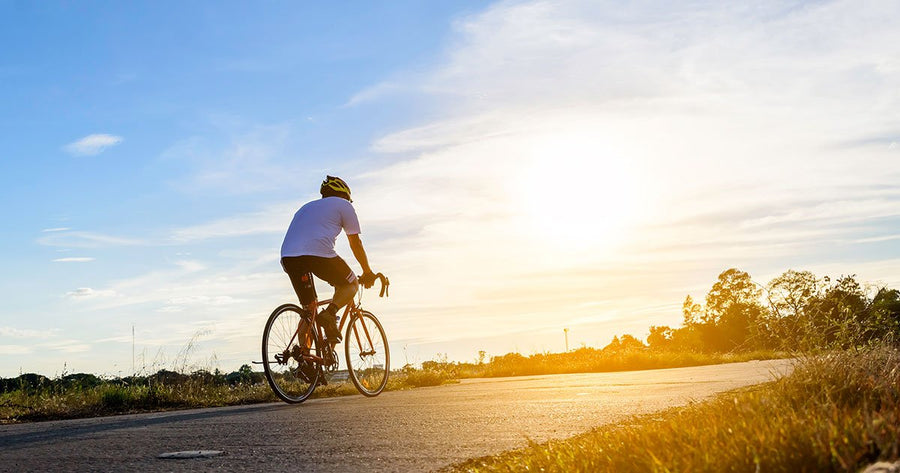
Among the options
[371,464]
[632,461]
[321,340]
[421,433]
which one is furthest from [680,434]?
[321,340]

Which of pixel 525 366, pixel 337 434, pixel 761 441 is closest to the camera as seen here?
pixel 761 441

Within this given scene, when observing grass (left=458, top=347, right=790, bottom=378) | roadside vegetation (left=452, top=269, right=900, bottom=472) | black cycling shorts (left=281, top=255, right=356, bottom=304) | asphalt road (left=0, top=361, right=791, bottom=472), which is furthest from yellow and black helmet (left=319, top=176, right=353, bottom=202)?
grass (left=458, top=347, right=790, bottom=378)

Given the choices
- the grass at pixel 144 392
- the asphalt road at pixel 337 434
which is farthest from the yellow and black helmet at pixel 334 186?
the grass at pixel 144 392

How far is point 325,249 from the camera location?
346 inches

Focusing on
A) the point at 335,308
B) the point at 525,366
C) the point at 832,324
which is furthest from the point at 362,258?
the point at 525,366

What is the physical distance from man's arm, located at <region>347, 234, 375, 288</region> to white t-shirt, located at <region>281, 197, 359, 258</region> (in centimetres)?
13

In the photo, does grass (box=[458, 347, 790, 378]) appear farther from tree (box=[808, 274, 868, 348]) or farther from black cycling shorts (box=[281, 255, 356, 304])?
tree (box=[808, 274, 868, 348])

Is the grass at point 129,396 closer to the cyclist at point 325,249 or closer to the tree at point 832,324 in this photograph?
the cyclist at point 325,249

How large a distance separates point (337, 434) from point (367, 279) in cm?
434

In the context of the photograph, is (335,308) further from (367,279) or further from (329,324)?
(367,279)

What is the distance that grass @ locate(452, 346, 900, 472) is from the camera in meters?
2.88

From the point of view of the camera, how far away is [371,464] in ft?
13.6

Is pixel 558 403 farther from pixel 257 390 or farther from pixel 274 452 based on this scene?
pixel 257 390

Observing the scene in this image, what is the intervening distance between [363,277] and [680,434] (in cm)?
644
